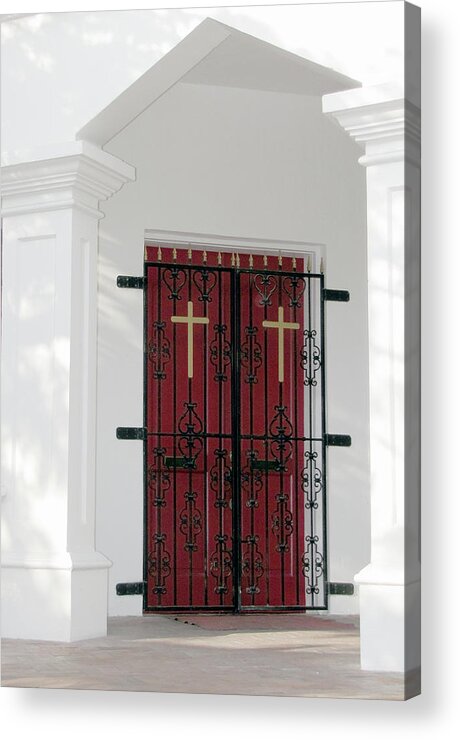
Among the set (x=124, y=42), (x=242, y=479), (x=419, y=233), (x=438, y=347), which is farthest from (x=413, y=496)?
(x=242, y=479)

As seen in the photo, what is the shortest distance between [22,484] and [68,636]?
2.07ft

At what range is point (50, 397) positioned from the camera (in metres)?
5.11

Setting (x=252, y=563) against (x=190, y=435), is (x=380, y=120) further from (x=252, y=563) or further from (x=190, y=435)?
(x=252, y=563)

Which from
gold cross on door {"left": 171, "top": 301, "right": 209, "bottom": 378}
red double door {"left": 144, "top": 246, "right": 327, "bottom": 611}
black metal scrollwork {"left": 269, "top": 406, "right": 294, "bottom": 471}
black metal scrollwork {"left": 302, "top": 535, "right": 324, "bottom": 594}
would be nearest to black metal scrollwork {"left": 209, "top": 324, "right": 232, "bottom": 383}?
red double door {"left": 144, "top": 246, "right": 327, "bottom": 611}

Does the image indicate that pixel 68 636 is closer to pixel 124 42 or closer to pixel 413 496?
pixel 413 496

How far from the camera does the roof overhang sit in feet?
15.6

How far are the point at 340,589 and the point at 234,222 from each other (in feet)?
6.65

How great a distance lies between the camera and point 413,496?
13.8 ft

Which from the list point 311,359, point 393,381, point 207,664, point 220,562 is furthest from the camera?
point 311,359

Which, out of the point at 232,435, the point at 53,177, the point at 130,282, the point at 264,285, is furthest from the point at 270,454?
the point at 53,177

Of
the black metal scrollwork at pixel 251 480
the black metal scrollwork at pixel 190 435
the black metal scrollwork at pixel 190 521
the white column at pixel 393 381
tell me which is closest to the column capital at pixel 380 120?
the white column at pixel 393 381

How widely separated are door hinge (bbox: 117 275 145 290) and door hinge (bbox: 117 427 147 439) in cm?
73

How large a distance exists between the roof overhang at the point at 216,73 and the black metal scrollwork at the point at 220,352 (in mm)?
1313

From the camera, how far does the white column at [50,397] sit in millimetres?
5012
